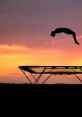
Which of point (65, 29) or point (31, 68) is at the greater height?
point (31, 68)
